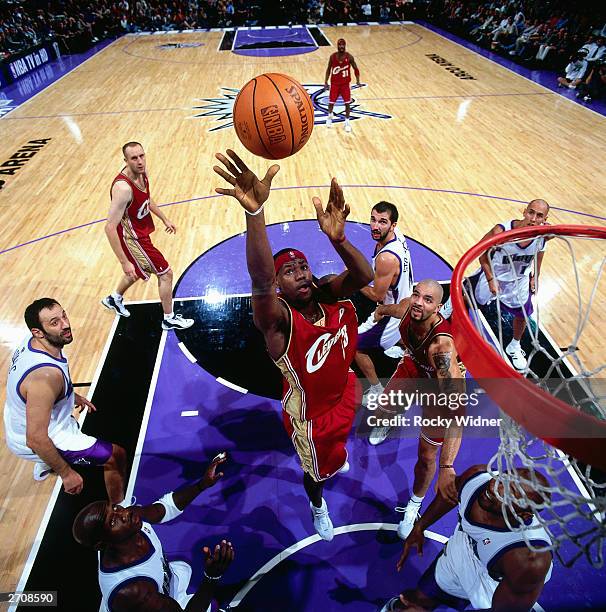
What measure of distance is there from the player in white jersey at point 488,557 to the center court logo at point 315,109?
31.6 ft

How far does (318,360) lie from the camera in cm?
247

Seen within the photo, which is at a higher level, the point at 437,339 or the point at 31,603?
the point at 437,339

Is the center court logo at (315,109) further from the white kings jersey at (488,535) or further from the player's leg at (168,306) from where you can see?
the white kings jersey at (488,535)

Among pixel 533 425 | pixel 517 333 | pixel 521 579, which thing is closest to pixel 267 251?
pixel 533 425

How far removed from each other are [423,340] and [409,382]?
56cm

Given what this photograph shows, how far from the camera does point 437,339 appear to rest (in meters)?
2.81

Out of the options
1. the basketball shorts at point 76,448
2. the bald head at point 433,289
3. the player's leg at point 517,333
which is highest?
the bald head at point 433,289

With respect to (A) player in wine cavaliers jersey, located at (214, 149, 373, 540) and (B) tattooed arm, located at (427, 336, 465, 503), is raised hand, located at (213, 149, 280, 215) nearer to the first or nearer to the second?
(A) player in wine cavaliers jersey, located at (214, 149, 373, 540)

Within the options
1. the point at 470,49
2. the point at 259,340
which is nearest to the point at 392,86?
the point at 470,49

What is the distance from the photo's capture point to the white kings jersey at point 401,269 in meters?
3.77

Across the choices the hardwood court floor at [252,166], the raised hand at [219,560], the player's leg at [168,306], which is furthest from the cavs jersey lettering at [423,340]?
the player's leg at [168,306]

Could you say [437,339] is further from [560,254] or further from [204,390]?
[560,254]

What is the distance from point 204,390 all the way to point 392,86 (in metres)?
11.5

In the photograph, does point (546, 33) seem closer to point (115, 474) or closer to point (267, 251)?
point (267, 251)
